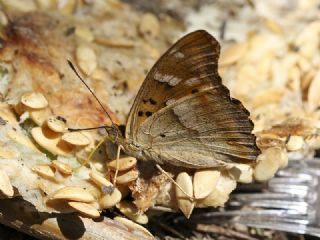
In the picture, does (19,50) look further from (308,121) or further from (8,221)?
(308,121)

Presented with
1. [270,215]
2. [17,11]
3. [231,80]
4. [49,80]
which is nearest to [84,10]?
[17,11]

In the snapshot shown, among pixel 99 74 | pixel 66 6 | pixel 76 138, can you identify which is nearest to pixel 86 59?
pixel 99 74

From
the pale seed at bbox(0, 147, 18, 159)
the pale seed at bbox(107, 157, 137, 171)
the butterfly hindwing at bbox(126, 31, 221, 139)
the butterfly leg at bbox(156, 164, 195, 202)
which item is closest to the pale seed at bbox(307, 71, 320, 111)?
the butterfly hindwing at bbox(126, 31, 221, 139)

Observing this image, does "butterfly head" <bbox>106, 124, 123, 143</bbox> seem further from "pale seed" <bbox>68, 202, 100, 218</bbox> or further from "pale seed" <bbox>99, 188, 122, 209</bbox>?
"pale seed" <bbox>68, 202, 100, 218</bbox>

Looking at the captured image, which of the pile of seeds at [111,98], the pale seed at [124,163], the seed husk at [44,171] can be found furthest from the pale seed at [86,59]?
the seed husk at [44,171]

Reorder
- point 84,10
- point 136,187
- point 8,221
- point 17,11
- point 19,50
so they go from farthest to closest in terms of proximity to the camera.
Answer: point 84,10 → point 17,11 → point 19,50 → point 136,187 → point 8,221

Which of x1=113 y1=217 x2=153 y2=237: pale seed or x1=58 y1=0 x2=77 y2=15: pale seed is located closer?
x1=113 y1=217 x2=153 y2=237: pale seed

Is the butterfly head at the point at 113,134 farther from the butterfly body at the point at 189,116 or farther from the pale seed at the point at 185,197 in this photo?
the pale seed at the point at 185,197
